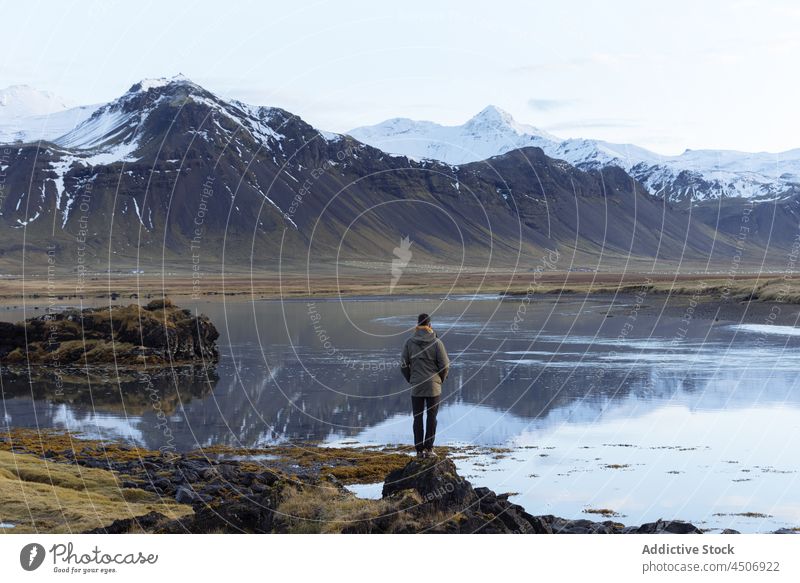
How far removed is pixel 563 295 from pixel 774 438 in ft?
275

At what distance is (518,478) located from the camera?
67.8 feet

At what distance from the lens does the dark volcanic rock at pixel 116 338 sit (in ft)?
151

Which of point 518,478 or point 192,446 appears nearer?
point 518,478

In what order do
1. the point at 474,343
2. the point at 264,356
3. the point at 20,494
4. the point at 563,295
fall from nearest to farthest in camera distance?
1. the point at 20,494
2. the point at 264,356
3. the point at 474,343
4. the point at 563,295

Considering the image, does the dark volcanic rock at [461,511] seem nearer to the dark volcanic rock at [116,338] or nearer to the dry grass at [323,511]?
the dry grass at [323,511]

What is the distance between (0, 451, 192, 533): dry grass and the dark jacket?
450 centimetres

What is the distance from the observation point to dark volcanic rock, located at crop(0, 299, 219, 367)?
45.9 meters

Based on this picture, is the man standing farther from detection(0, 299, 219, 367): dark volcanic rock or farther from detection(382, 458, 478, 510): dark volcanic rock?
detection(0, 299, 219, 367): dark volcanic rock

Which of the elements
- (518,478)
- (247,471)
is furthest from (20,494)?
(518,478)

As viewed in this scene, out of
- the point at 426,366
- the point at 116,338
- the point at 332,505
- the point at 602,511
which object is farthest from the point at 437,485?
the point at 116,338

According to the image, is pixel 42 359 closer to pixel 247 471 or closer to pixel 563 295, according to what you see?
pixel 247 471

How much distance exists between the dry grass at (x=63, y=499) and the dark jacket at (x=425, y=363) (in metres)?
4.50
